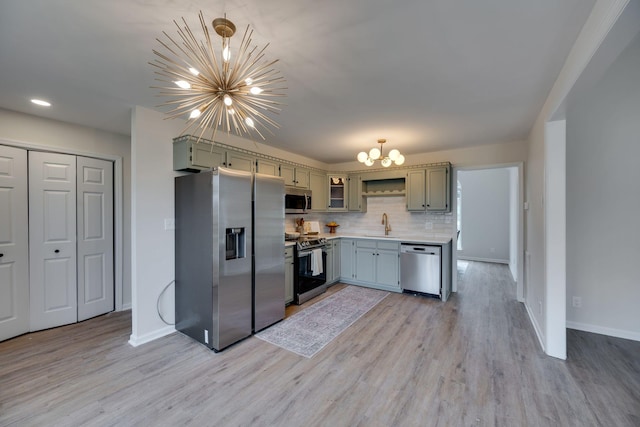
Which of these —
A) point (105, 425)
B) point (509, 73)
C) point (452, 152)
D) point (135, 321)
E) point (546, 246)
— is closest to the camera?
point (105, 425)

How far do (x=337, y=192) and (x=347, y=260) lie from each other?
1.41 meters

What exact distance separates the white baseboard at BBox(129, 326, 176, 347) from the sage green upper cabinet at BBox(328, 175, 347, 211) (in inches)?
132

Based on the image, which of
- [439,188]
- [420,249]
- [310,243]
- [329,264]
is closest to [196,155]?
[310,243]

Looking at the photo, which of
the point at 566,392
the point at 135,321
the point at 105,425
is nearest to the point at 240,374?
the point at 105,425

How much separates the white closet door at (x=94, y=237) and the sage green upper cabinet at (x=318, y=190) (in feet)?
9.97

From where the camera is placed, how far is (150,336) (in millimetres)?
2834

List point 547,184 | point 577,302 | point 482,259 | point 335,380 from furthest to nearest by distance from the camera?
point 482,259 < point 577,302 < point 547,184 < point 335,380

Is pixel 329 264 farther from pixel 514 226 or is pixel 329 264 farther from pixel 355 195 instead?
pixel 514 226

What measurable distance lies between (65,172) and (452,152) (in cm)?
565

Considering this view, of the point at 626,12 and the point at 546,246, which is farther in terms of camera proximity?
the point at 546,246

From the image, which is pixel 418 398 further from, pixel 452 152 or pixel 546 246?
pixel 452 152

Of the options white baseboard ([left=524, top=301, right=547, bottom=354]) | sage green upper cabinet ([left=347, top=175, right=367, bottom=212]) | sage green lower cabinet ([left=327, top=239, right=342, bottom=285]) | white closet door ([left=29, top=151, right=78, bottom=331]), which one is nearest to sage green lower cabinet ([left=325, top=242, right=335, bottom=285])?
sage green lower cabinet ([left=327, top=239, right=342, bottom=285])

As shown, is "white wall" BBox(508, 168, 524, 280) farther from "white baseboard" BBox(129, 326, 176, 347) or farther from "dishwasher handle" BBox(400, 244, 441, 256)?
"white baseboard" BBox(129, 326, 176, 347)

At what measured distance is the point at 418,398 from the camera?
77.2 inches
